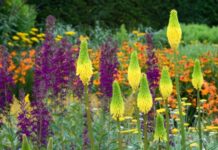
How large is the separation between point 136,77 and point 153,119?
201 cm

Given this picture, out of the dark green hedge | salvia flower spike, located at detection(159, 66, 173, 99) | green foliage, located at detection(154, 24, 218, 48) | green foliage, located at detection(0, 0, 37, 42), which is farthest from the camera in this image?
the dark green hedge

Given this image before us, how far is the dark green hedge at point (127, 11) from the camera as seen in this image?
13.4 meters

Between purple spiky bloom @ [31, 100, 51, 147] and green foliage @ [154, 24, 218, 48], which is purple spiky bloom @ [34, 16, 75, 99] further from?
green foliage @ [154, 24, 218, 48]

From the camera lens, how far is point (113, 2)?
1393cm

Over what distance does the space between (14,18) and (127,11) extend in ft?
13.2

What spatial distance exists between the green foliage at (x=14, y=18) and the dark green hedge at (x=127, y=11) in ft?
6.65

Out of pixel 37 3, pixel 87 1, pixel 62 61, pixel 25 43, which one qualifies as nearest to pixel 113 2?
pixel 87 1

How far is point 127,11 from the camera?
14031 mm

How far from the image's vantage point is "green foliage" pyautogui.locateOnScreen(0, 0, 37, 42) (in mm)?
10387

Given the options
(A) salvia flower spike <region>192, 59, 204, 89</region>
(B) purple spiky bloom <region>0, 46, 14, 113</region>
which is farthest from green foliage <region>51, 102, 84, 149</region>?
(A) salvia flower spike <region>192, 59, 204, 89</region>

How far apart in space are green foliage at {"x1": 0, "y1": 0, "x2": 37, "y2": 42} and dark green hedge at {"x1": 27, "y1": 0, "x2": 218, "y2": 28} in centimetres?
203

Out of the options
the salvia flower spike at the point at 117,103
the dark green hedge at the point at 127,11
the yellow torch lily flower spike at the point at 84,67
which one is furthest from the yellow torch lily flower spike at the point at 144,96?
the dark green hedge at the point at 127,11

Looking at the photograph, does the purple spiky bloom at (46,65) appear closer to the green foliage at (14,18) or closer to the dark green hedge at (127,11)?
the green foliage at (14,18)

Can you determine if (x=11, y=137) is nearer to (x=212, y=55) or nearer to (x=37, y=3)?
(x=212, y=55)
